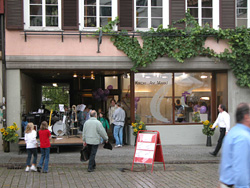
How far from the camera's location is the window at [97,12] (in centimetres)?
1453

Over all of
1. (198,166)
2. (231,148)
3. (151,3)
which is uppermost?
(151,3)

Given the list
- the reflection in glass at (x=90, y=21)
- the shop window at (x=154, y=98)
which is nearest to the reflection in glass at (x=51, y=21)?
the reflection in glass at (x=90, y=21)

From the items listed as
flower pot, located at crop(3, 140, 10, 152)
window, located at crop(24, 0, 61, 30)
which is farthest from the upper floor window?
flower pot, located at crop(3, 140, 10, 152)

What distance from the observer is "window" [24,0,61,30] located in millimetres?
14172

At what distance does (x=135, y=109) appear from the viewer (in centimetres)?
1548

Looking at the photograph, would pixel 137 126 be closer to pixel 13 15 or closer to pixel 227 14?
pixel 227 14

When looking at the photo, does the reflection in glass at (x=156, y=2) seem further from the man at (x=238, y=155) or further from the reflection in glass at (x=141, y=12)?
the man at (x=238, y=155)

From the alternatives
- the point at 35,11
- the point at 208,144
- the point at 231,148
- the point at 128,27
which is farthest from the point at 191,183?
the point at 35,11

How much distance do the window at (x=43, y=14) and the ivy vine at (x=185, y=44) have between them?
6.29 feet

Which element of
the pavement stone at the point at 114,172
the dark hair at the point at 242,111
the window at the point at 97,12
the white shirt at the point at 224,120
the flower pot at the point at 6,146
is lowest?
the pavement stone at the point at 114,172

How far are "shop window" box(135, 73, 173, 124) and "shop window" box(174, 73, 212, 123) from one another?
355 millimetres

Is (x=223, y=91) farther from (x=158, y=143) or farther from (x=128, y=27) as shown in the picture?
(x=158, y=143)

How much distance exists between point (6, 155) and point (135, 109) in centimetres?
545

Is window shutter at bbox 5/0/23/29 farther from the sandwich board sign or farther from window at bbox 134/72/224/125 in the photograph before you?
the sandwich board sign
